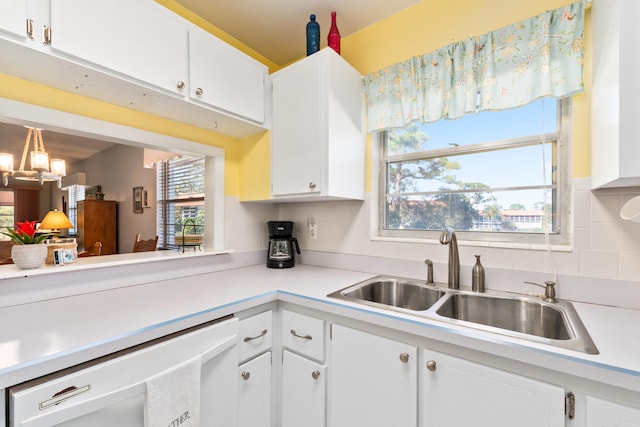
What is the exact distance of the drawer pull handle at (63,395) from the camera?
2.35 ft

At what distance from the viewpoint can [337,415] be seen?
3.90 feet

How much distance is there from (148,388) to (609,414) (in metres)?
1.27

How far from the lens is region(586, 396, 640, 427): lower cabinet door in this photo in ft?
2.26

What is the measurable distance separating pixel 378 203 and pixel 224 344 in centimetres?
121

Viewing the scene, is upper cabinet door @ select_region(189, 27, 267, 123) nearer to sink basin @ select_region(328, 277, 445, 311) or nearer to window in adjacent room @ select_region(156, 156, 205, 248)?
sink basin @ select_region(328, 277, 445, 311)

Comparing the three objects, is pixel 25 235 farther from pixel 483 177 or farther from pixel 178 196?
pixel 178 196

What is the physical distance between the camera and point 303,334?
1.30 meters

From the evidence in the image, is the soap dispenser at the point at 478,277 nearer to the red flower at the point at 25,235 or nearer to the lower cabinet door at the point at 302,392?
the lower cabinet door at the point at 302,392

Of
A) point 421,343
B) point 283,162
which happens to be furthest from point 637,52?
point 283,162

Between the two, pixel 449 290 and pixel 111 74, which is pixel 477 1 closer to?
pixel 449 290

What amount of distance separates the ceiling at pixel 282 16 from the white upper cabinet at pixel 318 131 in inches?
13.7

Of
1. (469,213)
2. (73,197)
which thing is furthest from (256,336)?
(73,197)

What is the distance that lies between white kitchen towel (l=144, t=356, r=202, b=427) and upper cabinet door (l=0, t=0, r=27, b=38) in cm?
119

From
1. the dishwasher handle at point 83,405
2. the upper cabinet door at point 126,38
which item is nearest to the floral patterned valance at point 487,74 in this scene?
the upper cabinet door at point 126,38
